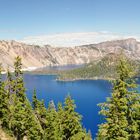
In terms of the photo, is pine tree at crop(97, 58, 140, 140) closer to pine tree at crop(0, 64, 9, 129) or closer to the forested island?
the forested island

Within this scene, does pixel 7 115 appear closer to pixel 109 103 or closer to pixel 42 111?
pixel 42 111

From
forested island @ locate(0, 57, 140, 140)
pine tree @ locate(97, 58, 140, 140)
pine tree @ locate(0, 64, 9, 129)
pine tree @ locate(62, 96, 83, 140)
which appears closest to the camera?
pine tree @ locate(97, 58, 140, 140)

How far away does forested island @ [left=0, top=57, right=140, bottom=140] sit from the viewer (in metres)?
27.9

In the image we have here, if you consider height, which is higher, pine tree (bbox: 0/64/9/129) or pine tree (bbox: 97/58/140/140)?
pine tree (bbox: 97/58/140/140)

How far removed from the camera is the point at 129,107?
28172 mm

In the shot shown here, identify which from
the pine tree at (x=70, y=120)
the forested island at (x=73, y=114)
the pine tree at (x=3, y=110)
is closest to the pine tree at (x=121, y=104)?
the forested island at (x=73, y=114)

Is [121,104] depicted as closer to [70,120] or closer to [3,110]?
[70,120]

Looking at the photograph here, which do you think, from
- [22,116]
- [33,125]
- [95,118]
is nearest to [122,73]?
[22,116]

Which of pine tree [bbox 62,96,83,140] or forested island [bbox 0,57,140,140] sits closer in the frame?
forested island [bbox 0,57,140,140]

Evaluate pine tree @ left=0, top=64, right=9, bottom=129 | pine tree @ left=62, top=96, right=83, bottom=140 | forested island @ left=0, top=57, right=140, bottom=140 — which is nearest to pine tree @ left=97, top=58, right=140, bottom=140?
forested island @ left=0, top=57, right=140, bottom=140

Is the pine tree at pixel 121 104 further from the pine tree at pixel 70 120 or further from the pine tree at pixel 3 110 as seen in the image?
the pine tree at pixel 3 110

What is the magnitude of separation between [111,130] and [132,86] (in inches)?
176

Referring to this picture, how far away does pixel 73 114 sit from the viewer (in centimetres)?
4700

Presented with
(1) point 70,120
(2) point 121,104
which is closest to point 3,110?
(1) point 70,120
